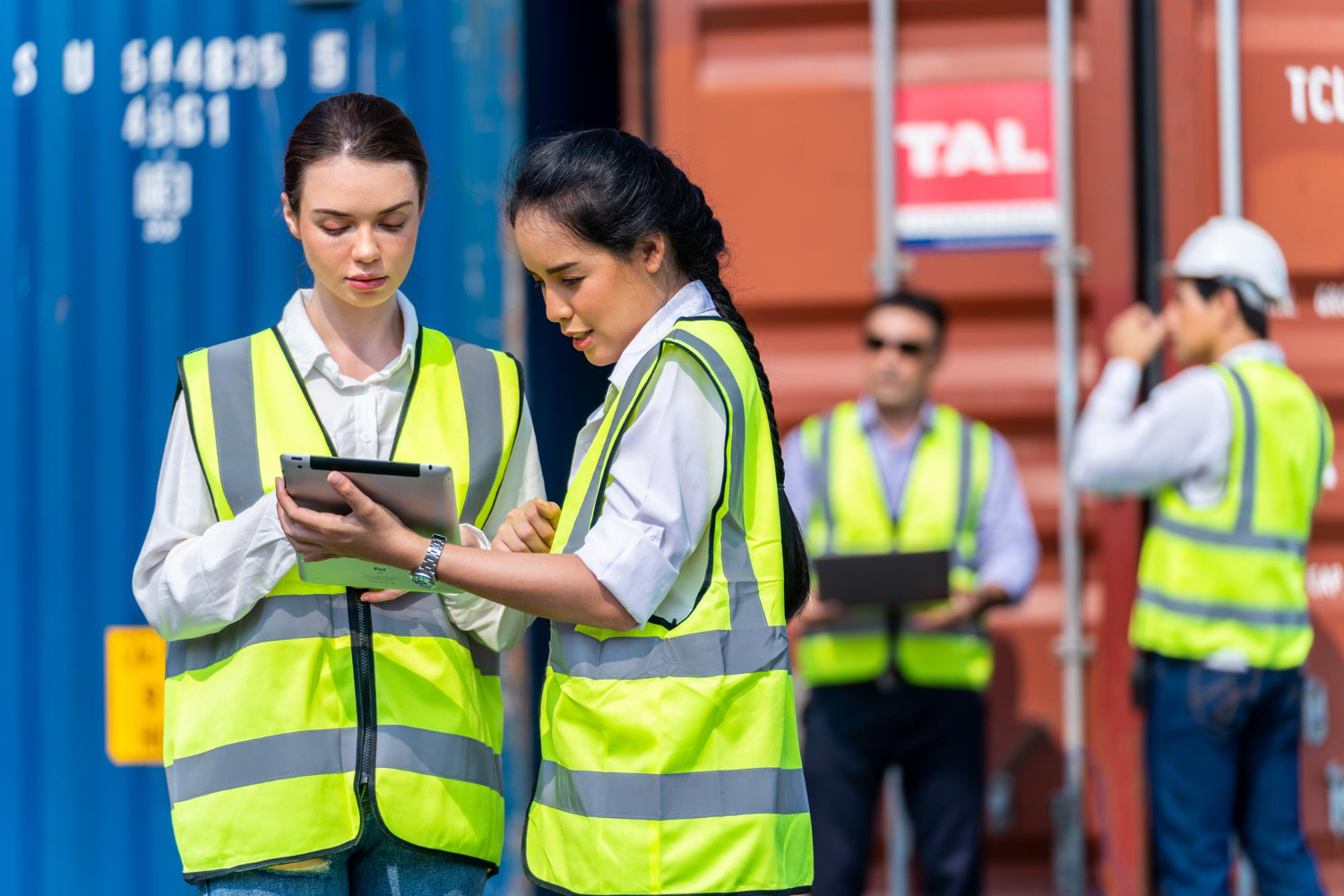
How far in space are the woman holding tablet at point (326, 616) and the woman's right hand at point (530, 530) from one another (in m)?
0.09

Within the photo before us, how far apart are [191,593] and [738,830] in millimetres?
681

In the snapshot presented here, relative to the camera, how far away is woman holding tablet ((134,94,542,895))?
1.68 m

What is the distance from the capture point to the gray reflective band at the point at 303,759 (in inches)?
66.5

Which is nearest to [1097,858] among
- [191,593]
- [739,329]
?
[739,329]

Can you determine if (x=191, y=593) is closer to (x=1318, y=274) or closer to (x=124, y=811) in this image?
(x=124, y=811)

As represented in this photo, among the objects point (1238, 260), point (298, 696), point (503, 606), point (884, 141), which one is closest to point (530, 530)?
point (503, 606)

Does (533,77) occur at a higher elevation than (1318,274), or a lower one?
higher

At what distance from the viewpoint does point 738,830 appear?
1582 millimetres

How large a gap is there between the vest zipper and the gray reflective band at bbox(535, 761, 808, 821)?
0.25 meters

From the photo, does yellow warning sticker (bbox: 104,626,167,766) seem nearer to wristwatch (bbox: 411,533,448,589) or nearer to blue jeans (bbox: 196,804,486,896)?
blue jeans (bbox: 196,804,486,896)

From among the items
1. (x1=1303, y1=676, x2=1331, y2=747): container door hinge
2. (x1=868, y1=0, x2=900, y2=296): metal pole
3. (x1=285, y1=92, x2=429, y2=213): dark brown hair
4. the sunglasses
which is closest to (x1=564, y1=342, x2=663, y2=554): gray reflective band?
(x1=285, y1=92, x2=429, y2=213): dark brown hair

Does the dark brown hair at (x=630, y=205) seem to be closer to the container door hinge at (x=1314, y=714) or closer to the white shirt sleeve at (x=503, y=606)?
the white shirt sleeve at (x=503, y=606)

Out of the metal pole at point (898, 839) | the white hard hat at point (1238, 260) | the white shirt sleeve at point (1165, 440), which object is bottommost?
the metal pole at point (898, 839)

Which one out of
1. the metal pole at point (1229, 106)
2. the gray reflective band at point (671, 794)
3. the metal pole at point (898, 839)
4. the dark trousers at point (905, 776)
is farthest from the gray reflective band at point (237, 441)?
the metal pole at point (1229, 106)
